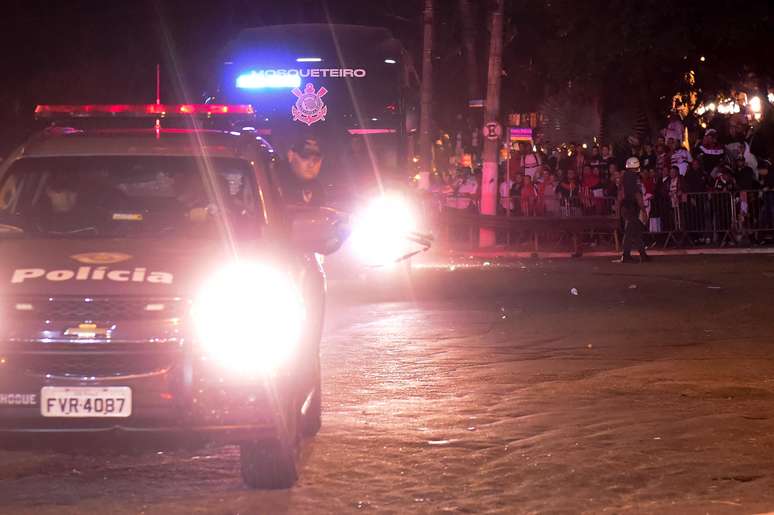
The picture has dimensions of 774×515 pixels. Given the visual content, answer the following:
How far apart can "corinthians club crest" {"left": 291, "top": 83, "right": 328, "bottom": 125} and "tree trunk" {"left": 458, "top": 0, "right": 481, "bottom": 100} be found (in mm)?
20745

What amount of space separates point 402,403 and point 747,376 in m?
2.85

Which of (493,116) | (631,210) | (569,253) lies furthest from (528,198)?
(631,210)

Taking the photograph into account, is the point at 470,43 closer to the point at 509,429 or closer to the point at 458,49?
the point at 458,49

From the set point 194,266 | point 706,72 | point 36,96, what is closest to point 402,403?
point 194,266

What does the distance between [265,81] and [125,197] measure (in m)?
13.5

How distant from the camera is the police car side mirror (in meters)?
7.85

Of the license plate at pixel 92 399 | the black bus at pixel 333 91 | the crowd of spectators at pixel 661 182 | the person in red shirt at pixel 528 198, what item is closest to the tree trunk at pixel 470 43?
the crowd of spectators at pixel 661 182

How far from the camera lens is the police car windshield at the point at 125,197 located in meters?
7.65

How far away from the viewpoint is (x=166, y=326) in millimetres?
6645

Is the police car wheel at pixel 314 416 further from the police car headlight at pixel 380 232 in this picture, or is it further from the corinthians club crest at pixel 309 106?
the corinthians club crest at pixel 309 106

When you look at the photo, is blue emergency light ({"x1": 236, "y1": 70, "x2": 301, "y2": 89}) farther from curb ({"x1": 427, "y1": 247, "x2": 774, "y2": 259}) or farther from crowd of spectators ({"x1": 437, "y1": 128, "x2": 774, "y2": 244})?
crowd of spectators ({"x1": 437, "y1": 128, "x2": 774, "y2": 244})

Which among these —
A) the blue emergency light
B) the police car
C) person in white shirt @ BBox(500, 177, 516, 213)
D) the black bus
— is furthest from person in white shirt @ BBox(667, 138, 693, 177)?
the police car

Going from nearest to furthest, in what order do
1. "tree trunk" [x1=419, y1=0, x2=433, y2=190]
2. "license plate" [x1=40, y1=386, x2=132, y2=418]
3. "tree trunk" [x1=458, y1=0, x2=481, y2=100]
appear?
"license plate" [x1=40, y1=386, x2=132, y2=418]
"tree trunk" [x1=419, y1=0, x2=433, y2=190]
"tree trunk" [x1=458, y1=0, x2=481, y2=100]

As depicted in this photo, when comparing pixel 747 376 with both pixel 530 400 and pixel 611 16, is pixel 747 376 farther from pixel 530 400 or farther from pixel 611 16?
pixel 611 16
